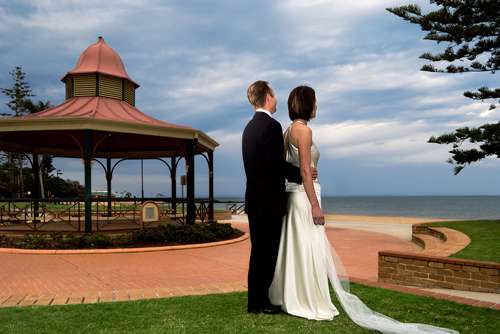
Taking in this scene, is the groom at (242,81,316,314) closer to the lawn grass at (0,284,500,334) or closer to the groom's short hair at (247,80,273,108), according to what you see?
the groom's short hair at (247,80,273,108)

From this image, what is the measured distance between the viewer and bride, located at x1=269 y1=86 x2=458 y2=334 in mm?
4031

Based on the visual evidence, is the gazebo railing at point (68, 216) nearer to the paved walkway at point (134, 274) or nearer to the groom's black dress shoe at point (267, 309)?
the paved walkway at point (134, 274)

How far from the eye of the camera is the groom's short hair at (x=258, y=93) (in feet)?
14.0

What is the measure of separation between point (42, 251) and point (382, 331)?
8.46 m

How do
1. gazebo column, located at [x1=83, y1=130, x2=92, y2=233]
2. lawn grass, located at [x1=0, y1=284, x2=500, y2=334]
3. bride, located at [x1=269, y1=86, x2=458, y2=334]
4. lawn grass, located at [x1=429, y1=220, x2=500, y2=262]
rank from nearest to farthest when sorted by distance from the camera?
lawn grass, located at [x1=0, y1=284, x2=500, y2=334] → bride, located at [x1=269, y1=86, x2=458, y2=334] → lawn grass, located at [x1=429, y1=220, x2=500, y2=262] → gazebo column, located at [x1=83, y1=130, x2=92, y2=233]

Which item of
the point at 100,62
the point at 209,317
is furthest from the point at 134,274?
the point at 100,62

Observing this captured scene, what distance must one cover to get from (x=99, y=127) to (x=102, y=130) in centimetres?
12

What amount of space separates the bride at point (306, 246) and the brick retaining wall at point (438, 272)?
233cm

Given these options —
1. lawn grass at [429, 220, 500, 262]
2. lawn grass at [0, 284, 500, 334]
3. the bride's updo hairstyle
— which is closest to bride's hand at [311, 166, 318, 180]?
the bride's updo hairstyle

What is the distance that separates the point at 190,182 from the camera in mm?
13141

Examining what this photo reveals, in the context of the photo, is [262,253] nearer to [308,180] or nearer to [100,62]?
[308,180]

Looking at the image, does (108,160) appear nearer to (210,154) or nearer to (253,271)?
(210,154)

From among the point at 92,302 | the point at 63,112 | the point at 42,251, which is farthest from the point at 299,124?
the point at 63,112

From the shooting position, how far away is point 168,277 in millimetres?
6961
